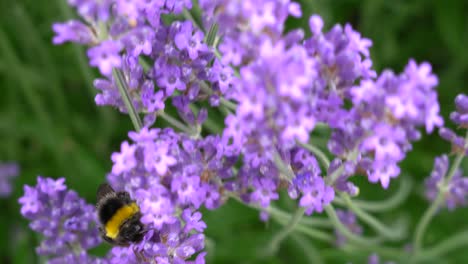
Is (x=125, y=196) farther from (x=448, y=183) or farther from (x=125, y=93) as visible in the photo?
(x=448, y=183)

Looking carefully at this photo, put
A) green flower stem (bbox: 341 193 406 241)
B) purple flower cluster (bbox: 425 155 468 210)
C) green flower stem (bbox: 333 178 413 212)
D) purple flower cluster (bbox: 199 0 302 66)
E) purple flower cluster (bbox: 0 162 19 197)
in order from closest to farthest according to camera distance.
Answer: purple flower cluster (bbox: 199 0 302 66)
green flower stem (bbox: 341 193 406 241)
purple flower cluster (bbox: 425 155 468 210)
green flower stem (bbox: 333 178 413 212)
purple flower cluster (bbox: 0 162 19 197)

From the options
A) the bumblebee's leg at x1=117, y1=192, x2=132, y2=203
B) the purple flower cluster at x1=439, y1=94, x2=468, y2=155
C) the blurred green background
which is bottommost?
the purple flower cluster at x1=439, y1=94, x2=468, y2=155

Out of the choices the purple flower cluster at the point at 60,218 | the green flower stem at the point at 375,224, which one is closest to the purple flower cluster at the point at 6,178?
the purple flower cluster at the point at 60,218

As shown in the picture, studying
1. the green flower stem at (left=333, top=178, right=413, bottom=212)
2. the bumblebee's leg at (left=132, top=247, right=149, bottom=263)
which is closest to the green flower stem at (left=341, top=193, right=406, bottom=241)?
the green flower stem at (left=333, top=178, right=413, bottom=212)

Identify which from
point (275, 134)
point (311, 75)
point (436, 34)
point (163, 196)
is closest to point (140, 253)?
point (163, 196)

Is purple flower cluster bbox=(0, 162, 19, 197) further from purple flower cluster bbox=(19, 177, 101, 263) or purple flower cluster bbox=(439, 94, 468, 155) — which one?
purple flower cluster bbox=(439, 94, 468, 155)

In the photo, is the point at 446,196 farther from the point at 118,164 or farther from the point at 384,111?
the point at 118,164

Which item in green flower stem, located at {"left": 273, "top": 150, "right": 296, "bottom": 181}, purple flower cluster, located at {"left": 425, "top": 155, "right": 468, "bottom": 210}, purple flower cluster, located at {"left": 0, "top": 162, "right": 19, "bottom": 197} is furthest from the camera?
purple flower cluster, located at {"left": 0, "top": 162, "right": 19, "bottom": 197}
